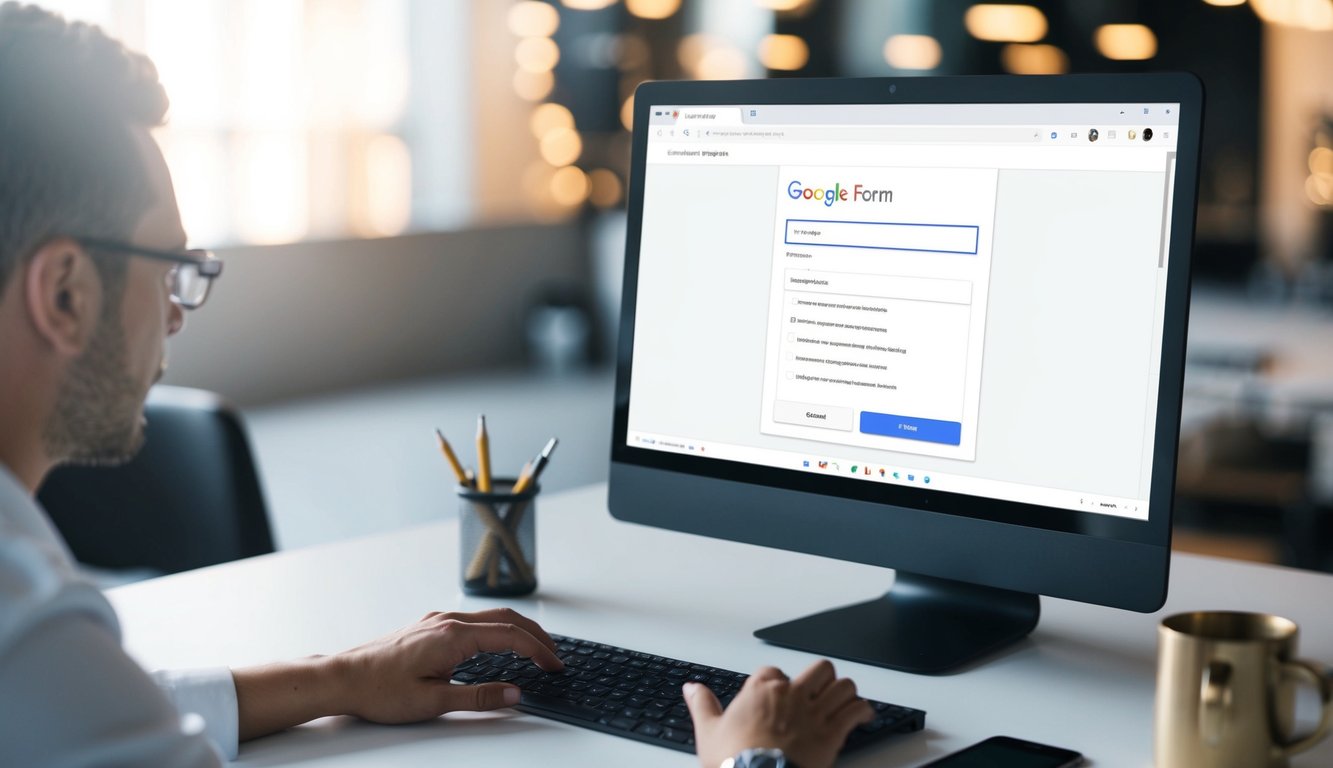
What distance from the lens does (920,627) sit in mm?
1138

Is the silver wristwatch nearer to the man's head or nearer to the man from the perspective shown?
the man

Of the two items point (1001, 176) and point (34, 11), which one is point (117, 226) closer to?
point (34, 11)

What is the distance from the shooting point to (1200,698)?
2.60 feet

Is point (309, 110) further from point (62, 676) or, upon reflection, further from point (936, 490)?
point (62, 676)

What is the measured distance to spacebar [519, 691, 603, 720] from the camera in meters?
0.94

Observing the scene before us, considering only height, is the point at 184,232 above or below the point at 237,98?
below

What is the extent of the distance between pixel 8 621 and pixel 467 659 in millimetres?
431

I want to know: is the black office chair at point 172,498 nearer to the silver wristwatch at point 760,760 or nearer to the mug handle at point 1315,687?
the silver wristwatch at point 760,760

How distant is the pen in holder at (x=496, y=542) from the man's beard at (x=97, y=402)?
0.48m

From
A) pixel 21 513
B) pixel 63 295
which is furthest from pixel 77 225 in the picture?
pixel 21 513

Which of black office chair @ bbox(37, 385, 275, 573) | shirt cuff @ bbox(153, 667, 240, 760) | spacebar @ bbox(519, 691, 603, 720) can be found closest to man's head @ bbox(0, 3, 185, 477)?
shirt cuff @ bbox(153, 667, 240, 760)

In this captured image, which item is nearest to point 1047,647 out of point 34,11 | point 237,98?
point 34,11

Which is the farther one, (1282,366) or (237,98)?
(237,98)

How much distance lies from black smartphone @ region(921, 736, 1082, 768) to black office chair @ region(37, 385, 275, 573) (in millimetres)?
1091
